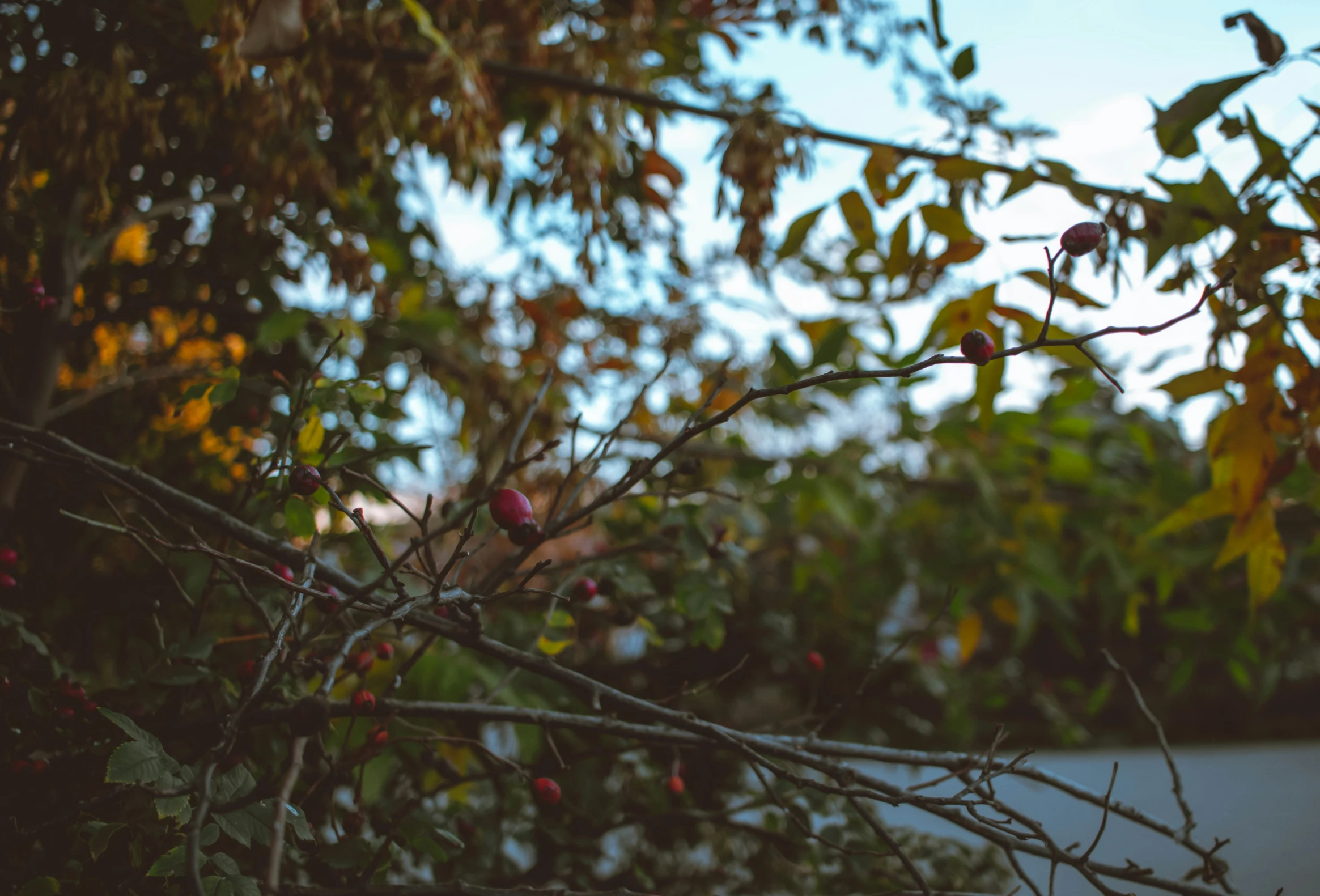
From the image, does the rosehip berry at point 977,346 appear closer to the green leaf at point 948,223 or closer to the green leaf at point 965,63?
the green leaf at point 948,223

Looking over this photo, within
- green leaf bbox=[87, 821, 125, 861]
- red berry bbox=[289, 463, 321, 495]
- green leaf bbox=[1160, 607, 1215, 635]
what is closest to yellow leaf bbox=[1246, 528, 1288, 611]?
green leaf bbox=[1160, 607, 1215, 635]

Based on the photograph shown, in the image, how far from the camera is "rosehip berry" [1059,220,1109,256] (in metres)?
0.62

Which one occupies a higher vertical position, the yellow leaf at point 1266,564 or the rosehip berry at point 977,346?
the rosehip berry at point 977,346

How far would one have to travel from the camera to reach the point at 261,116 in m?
0.98

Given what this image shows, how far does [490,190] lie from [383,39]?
36 cm

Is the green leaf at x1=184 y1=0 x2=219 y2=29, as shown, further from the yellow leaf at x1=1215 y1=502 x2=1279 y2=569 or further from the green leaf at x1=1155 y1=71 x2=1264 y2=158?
the yellow leaf at x1=1215 y1=502 x2=1279 y2=569

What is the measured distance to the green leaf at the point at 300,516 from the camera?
2.46 feet

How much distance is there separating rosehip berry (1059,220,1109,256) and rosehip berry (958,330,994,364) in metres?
0.10

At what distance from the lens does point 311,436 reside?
2.57 feet

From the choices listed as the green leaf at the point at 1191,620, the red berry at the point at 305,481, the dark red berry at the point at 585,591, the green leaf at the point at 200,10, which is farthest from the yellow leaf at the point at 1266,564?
the green leaf at the point at 200,10

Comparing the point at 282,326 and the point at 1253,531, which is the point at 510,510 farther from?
the point at 1253,531

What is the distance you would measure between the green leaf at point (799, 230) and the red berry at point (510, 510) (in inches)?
24.5

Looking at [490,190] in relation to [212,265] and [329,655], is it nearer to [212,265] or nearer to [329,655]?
[212,265]

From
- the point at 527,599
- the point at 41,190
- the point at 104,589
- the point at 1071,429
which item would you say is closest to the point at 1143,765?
the point at 1071,429
